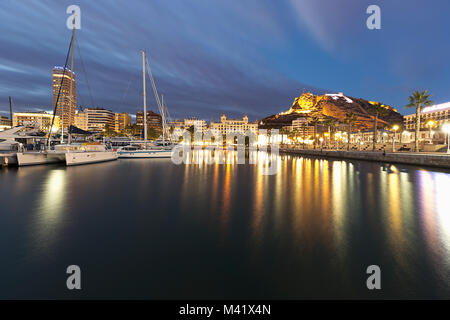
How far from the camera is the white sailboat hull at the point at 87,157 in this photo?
31.5 metres

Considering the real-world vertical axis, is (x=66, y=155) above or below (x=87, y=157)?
above

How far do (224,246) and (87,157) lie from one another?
35.2 metres

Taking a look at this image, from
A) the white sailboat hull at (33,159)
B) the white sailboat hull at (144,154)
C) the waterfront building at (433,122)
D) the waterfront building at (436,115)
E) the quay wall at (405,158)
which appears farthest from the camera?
the waterfront building at (436,115)

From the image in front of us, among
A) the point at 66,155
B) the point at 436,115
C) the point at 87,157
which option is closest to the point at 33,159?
the point at 66,155

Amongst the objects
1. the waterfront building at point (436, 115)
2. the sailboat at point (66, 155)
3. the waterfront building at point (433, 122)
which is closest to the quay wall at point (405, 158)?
the waterfront building at point (433, 122)

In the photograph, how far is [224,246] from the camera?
7.17 m

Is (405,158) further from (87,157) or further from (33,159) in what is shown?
(33,159)

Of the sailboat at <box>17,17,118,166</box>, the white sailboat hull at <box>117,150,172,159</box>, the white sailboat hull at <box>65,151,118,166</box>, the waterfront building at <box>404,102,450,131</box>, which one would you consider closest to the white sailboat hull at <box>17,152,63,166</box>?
the sailboat at <box>17,17,118,166</box>

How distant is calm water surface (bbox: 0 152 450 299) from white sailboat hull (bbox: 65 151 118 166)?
19.7 m

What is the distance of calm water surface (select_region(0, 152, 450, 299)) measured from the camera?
5.09 m

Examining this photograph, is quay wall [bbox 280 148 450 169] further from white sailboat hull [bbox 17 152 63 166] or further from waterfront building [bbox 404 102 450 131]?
waterfront building [bbox 404 102 450 131]

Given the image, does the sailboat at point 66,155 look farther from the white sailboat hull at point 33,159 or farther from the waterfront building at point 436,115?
the waterfront building at point 436,115

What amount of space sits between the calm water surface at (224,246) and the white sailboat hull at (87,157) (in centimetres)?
1967
